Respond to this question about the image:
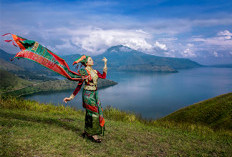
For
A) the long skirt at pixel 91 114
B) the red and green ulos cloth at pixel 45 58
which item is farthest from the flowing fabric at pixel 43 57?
the long skirt at pixel 91 114

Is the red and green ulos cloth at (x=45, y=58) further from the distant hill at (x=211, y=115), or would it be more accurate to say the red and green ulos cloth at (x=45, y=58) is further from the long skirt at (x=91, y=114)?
the distant hill at (x=211, y=115)

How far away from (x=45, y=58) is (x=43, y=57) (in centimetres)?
8

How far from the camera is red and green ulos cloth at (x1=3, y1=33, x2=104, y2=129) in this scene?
670cm

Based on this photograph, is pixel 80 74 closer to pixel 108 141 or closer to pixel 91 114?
pixel 91 114

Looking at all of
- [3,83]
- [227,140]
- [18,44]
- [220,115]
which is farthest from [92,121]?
[3,83]

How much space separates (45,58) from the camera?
6.86 metres

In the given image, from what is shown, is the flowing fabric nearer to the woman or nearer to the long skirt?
the woman

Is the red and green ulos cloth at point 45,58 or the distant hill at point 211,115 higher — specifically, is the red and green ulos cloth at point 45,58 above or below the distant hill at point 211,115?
above

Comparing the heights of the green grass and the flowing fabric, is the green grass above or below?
below

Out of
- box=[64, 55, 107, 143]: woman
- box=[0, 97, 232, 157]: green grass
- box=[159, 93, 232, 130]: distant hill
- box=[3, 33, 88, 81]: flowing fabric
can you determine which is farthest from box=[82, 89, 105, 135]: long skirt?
box=[159, 93, 232, 130]: distant hill

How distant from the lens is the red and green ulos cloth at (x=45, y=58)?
6.70m

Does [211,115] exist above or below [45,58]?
below

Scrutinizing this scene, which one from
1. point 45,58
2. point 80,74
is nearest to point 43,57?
point 45,58

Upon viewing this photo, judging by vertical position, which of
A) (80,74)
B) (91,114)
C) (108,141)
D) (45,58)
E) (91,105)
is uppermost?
(45,58)
